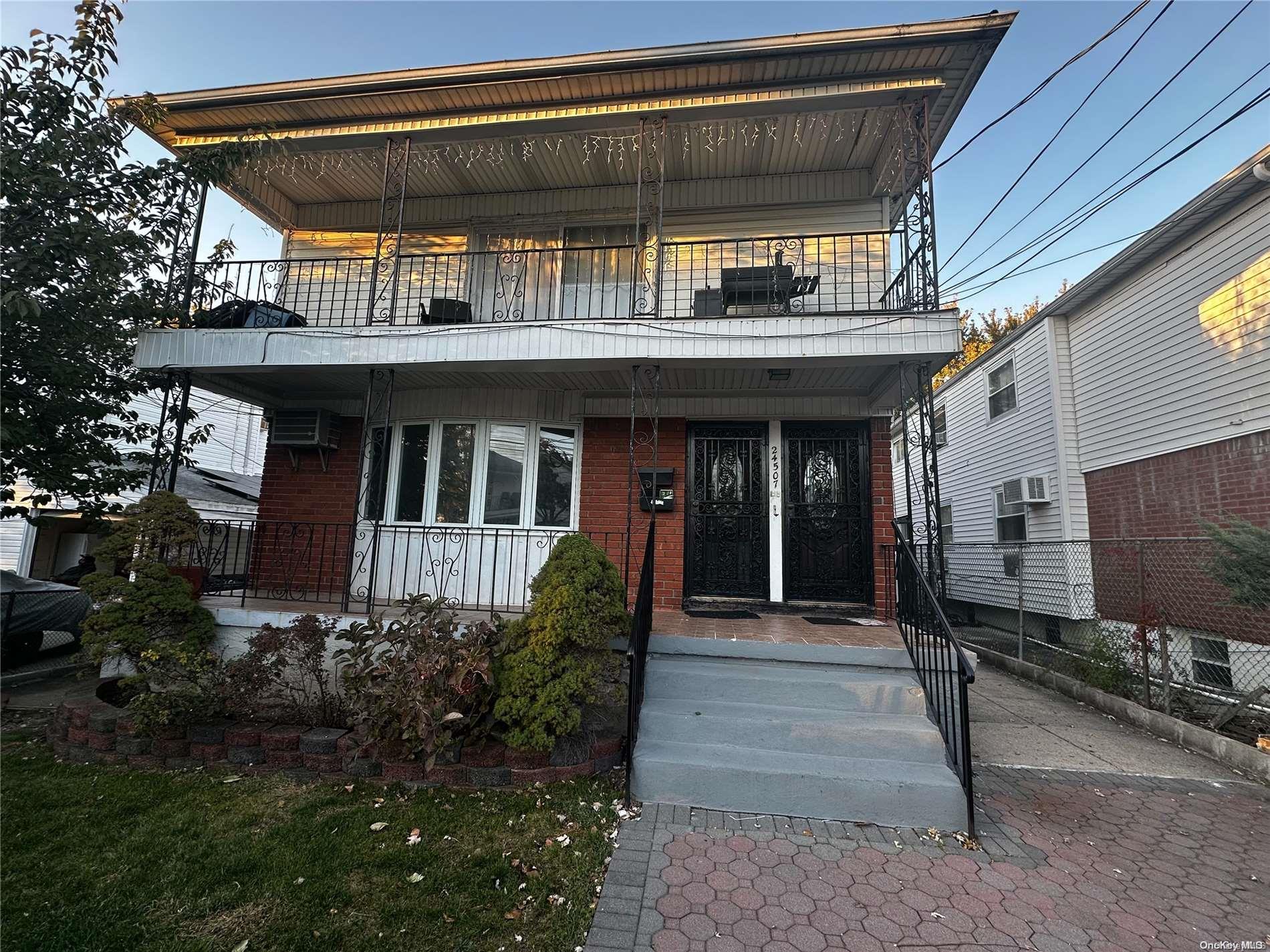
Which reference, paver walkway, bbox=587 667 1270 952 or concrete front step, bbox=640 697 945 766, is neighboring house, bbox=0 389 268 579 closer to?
concrete front step, bbox=640 697 945 766

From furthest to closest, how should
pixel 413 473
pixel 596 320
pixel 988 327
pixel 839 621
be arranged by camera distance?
pixel 988 327, pixel 413 473, pixel 839 621, pixel 596 320

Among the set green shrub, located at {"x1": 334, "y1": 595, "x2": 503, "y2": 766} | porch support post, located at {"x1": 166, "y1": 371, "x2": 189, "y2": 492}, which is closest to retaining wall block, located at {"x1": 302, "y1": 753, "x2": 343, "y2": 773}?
green shrub, located at {"x1": 334, "y1": 595, "x2": 503, "y2": 766}

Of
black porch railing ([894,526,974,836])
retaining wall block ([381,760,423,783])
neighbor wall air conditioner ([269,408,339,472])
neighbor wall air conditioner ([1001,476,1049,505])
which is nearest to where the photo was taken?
black porch railing ([894,526,974,836])

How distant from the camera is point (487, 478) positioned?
6.79 m

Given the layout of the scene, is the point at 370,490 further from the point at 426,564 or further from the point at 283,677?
the point at 283,677

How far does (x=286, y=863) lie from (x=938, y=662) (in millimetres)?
4372

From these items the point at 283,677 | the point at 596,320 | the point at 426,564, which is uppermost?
the point at 596,320

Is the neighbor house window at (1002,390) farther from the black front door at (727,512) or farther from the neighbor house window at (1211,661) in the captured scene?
the black front door at (727,512)

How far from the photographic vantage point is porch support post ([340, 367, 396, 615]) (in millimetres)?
5199

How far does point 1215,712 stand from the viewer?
5.15m

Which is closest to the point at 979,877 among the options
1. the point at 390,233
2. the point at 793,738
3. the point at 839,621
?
the point at 793,738

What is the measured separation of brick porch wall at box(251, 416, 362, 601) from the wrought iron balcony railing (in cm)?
171

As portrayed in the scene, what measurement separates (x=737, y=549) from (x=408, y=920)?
15.8ft

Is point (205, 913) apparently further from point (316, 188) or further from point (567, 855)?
point (316, 188)
